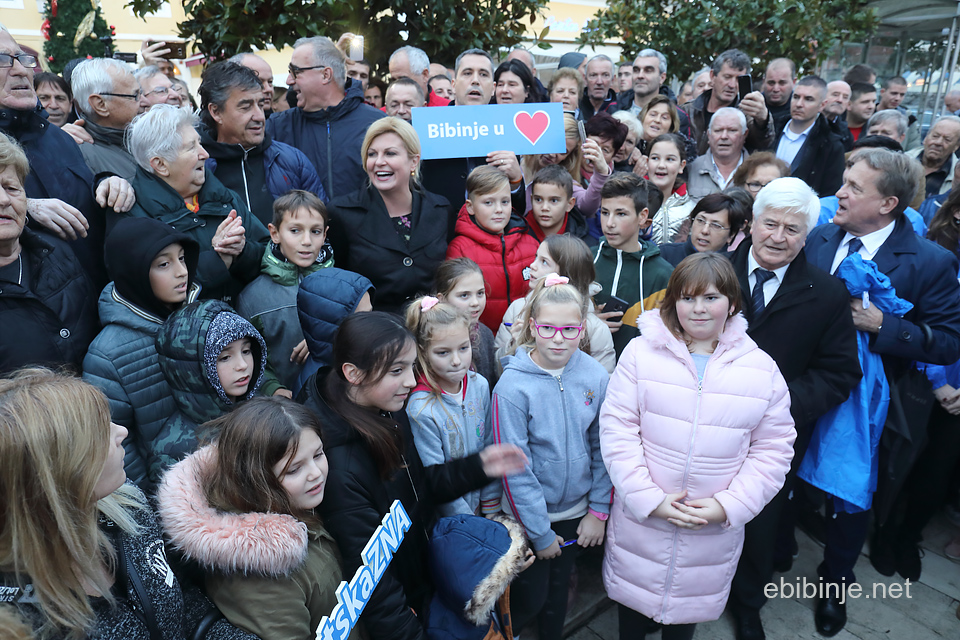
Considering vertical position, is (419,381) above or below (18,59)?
below

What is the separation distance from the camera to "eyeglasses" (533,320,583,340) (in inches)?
98.8

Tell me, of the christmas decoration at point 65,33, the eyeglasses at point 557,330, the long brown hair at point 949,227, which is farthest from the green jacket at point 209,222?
the christmas decoration at point 65,33

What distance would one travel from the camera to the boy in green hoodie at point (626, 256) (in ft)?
11.0

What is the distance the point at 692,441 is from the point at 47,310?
8.53 feet

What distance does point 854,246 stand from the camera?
3086mm

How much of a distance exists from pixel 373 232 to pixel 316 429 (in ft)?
5.28

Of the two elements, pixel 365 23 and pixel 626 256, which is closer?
pixel 626 256

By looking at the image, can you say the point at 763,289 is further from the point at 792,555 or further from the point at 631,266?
the point at 792,555

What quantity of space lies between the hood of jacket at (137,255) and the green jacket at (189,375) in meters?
0.18

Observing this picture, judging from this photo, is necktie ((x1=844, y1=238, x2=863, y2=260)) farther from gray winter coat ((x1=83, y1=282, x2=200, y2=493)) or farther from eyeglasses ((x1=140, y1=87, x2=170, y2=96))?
eyeglasses ((x1=140, y1=87, x2=170, y2=96))

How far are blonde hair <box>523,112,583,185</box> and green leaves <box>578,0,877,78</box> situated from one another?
18.0 ft

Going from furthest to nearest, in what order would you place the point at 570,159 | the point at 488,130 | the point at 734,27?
the point at 734,27
the point at 570,159
the point at 488,130

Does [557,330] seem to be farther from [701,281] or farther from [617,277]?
[617,277]

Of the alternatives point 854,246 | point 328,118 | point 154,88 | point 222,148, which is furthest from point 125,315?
point 854,246
